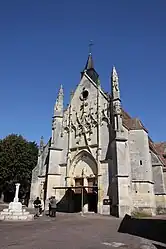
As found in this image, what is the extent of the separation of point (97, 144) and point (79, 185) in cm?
532

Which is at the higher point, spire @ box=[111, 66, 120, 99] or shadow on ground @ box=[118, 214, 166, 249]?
spire @ box=[111, 66, 120, 99]

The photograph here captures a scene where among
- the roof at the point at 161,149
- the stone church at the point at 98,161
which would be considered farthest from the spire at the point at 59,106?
the roof at the point at 161,149

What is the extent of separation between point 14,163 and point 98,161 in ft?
53.2

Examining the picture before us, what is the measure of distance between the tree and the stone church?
717 cm

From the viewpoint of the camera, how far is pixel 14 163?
3488 cm

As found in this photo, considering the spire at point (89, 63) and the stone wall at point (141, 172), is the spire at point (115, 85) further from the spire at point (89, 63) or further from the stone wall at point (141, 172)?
the spire at point (89, 63)

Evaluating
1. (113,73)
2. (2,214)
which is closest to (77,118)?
(113,73)

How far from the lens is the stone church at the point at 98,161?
901 inches

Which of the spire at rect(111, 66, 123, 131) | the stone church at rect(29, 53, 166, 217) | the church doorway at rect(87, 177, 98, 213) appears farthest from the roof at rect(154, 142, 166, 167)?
the church doorway at rect(87, 177, 98, 213)

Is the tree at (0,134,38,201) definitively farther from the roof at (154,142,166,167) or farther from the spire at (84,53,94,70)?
the roof at (154,142,166,167)

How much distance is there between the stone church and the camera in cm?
2289

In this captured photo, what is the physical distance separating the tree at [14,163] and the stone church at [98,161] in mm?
7167

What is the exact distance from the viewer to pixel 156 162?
26938 mm

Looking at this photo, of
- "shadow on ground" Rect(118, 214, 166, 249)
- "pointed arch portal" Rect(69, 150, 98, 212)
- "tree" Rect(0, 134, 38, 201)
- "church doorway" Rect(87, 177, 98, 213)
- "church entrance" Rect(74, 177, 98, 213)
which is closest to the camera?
"shadow on ground" Rect(118, 214, 166, 249)
